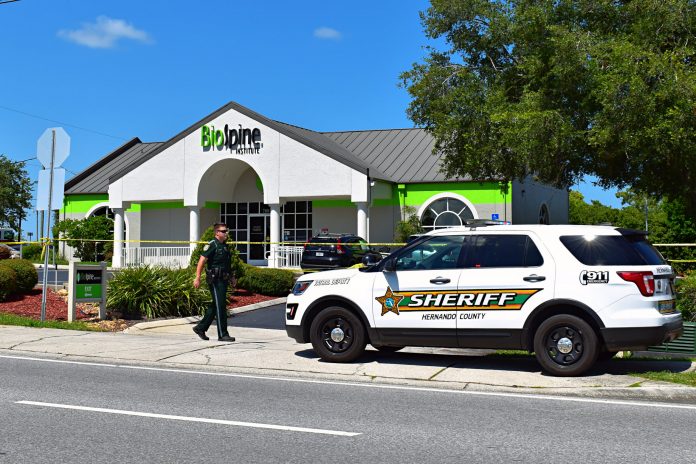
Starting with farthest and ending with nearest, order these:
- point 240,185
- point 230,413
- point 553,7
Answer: point 240,185 → point 553,7 → point 230,413

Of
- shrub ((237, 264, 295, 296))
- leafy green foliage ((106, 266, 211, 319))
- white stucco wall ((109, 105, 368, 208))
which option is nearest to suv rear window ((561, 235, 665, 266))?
leafy green foliage ((106, 266, 211, 319))

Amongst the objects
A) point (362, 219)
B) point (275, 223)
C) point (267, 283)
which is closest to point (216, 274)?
point (267, 283)

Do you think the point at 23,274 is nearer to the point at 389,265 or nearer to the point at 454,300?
the point at 389,265

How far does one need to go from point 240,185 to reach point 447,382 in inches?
1095

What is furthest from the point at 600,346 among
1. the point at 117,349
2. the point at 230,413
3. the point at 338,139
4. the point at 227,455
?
the point at 338,139

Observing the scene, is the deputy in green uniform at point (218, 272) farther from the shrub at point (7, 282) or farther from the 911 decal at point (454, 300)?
the shrub at point (7, 282)

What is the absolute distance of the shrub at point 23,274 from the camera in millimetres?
18188

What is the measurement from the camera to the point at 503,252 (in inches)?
382

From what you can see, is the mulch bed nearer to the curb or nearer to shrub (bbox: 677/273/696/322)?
the curb

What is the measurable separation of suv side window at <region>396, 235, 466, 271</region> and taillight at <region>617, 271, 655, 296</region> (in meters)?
2.07

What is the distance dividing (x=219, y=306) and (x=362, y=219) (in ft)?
59.0

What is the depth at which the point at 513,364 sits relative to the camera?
10469mm

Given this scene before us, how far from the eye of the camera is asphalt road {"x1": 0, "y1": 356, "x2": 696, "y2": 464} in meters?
5.81

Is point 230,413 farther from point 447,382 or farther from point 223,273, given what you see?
point 223,273
